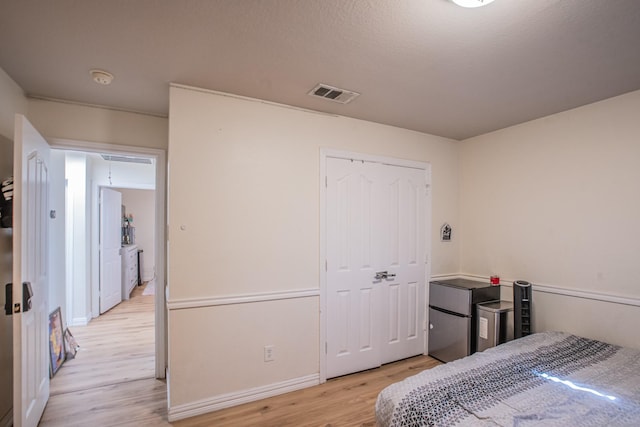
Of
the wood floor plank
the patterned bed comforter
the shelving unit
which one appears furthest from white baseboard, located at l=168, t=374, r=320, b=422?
the shelving unit

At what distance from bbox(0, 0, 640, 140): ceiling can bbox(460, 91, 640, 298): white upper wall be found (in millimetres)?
305

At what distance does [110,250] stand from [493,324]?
5.99m

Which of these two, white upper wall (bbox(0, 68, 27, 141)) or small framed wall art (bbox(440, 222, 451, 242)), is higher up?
white upper wall (bbox(0, 68, 27, 141))

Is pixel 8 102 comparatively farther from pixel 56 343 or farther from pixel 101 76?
pixel 56 343

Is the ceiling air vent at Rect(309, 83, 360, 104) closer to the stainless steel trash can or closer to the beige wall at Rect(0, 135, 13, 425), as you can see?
the beige wall at Rect(0, 135, 13, 425)

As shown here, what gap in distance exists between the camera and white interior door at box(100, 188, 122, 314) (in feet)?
16.9

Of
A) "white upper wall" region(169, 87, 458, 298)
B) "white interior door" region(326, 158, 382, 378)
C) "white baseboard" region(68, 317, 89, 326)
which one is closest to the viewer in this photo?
"white upper wall" region(169, 87, 458, 298)

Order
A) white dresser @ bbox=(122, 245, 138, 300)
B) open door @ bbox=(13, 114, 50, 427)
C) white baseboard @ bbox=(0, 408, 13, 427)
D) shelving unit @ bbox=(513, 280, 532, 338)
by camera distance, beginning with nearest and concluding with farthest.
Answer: open door @ bbox=(13, 114, 50, 427), white baseboard @ bbox=(0, 408, 13, 427), shelving unit @ bbox=(513, 280, 532, 338), white dresser @ bbox=(122, 245, 138, 300)

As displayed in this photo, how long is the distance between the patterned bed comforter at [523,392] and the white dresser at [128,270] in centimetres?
623

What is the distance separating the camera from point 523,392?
66.0 inches

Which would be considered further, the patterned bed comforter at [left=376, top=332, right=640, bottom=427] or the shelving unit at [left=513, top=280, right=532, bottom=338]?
the shelving unit at [left=513, top=280, right=532, bottom=338]

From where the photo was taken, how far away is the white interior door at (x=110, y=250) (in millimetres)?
5152

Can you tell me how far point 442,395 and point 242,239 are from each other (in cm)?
176

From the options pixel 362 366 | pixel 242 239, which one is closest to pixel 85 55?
pixel 242 239
